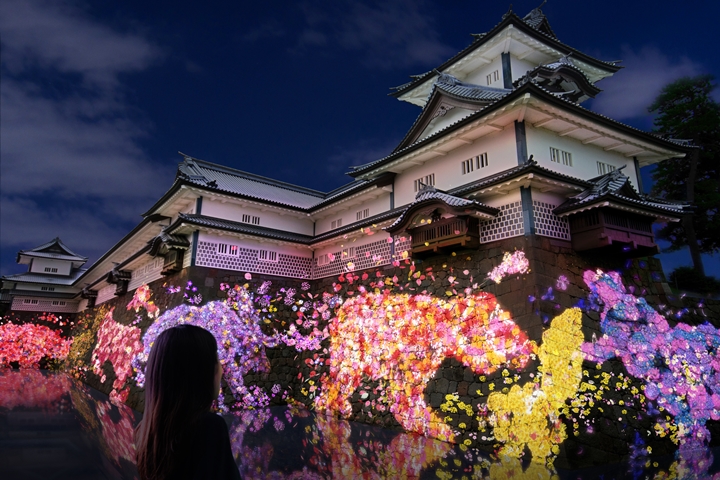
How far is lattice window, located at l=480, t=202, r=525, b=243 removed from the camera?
986cm

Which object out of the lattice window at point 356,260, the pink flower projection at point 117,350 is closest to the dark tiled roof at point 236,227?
the lattice window at point 356,260

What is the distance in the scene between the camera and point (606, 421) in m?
8.15

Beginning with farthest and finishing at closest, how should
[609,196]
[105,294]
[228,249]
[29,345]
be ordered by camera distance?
[29,345] < [105,294] < [228,249] < [609,196]

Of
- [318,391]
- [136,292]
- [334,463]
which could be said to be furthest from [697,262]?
[136,292]

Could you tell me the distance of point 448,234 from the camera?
10.6 m

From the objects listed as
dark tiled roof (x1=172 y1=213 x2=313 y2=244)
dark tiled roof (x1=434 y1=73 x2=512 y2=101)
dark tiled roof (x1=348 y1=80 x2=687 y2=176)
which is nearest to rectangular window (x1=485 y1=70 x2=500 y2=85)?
dark tiled roof (x1=434 y1=73 x2=512 y2=101)

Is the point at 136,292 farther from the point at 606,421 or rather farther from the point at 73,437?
the point at 606,421

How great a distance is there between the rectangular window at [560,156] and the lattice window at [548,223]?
1526 mm

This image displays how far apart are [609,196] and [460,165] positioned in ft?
13.4

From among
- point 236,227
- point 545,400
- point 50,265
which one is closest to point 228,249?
point 236,227

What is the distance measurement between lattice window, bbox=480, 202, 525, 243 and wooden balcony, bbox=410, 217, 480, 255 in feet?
0.69

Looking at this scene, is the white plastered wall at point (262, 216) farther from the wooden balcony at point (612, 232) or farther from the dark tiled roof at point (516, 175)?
the wooden balcony at point (612, 232)

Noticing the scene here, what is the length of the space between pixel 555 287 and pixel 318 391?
854cm

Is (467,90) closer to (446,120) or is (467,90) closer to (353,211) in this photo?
(446,120)
